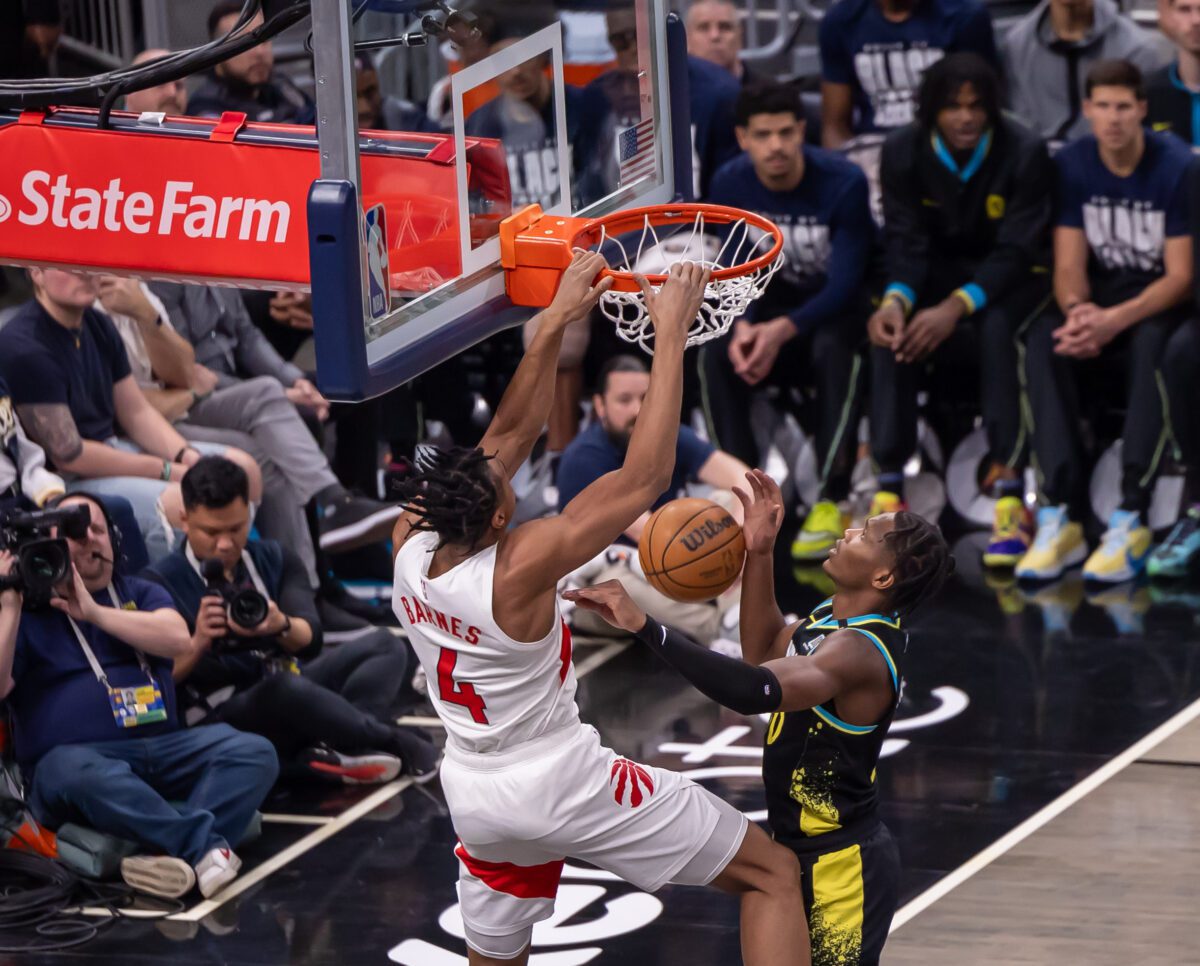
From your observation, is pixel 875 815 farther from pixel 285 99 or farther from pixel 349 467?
pixel 285 99

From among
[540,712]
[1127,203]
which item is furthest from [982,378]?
[540,712]

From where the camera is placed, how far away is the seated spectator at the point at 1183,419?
9383mm

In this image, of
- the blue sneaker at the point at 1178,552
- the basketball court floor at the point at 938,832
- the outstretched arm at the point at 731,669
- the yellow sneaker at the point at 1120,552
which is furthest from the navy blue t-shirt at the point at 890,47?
the outstretched arm at the point at 731,669

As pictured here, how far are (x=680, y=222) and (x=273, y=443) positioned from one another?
3.43 metres

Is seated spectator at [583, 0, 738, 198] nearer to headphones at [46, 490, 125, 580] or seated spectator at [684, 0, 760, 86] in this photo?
headphones at [46, 490, 125, 580]

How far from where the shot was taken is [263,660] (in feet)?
24.3

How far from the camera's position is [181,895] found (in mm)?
6484

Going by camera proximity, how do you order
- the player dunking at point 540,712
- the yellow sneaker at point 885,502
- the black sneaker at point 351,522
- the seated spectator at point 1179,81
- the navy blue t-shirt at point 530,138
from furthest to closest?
the yellow sneaker at point 885,502 < the seated spectator at point 1179,81 < the black sneaker at point 351,522 < the navy blue t-shirt at point 530,138 < the player dunking at point 540,712

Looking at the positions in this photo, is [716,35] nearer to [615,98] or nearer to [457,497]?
[615,98]

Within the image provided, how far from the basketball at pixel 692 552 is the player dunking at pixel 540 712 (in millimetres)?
799

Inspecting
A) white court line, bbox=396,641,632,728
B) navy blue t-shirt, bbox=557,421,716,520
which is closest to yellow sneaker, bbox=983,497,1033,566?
navy blue t-shirt, bbox=557,421,716,520

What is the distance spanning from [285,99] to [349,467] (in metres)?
1.91

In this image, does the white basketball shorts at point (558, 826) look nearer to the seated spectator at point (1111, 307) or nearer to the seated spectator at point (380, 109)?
the seated spectator at point (380, 109)

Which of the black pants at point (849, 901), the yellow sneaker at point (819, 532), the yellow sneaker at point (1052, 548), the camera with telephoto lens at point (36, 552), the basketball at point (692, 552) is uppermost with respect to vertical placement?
the basketball at point (692, 552)
